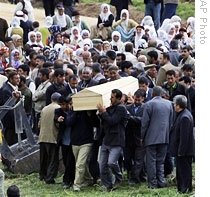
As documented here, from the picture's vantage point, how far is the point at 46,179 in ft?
48.2

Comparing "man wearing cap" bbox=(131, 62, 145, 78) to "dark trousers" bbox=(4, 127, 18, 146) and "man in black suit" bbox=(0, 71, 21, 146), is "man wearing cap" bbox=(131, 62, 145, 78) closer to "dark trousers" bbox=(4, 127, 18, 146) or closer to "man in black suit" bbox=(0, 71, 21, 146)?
"man in black suit" bbox=(0, 71, 21, 146)

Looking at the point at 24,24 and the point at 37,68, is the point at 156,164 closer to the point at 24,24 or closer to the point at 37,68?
the point at 37,68

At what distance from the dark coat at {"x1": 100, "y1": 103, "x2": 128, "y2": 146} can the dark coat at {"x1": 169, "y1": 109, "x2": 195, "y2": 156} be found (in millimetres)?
789

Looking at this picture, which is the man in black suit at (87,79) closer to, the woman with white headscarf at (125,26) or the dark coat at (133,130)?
the dark coat at (133,130)

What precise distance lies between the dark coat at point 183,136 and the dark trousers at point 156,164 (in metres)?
0.46

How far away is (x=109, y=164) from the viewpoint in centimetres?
1373

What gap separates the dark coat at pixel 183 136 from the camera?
13.2 m

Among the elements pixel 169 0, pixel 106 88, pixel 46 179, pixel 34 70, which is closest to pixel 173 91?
pixel 106 88

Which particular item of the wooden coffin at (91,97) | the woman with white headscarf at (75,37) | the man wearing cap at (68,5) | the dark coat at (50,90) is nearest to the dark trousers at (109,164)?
the wooden coffin at (91,97)

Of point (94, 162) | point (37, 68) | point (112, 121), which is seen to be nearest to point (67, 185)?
point (94, 162)

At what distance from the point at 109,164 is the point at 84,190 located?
2.24 ft

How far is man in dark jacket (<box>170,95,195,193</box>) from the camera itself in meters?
13.3

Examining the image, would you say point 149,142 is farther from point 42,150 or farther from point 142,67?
point 142,67

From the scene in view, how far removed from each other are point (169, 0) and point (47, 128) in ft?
41.0
